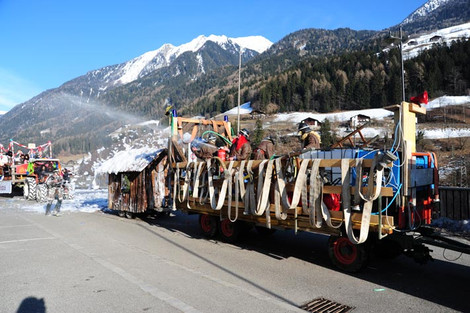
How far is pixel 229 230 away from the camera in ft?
24.6

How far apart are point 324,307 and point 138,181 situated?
762 centimetres

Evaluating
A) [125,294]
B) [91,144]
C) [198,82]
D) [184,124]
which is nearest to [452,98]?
[184,124]

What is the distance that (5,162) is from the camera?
21156 mm

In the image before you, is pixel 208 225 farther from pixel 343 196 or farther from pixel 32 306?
pixel 32 306

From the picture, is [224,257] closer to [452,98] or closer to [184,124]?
[184,124]

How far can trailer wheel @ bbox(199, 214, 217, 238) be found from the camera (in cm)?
782

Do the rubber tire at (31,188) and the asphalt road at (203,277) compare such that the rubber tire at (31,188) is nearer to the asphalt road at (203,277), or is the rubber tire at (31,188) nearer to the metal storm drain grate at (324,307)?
the asphalt road at (203,277)

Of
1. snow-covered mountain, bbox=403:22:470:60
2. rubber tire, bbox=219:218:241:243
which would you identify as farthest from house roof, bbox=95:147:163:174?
snow-covered mountain, bbox=403:22:470:60

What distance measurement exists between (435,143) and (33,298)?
115 feet

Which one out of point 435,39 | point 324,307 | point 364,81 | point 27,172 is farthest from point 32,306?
point 435,39

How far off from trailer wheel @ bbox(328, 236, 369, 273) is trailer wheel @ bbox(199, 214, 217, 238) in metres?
3.02

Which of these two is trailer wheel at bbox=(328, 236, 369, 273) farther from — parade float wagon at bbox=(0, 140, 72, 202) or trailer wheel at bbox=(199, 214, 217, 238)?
parade float wagon at bbox=(0, 140, 72, 202)

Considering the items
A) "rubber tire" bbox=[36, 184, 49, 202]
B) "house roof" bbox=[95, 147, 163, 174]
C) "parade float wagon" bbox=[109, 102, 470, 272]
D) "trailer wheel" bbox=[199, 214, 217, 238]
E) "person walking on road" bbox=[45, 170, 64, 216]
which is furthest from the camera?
"rubber tire" bbox=[36, 184, 49, 202]

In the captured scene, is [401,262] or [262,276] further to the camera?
[401,262]
